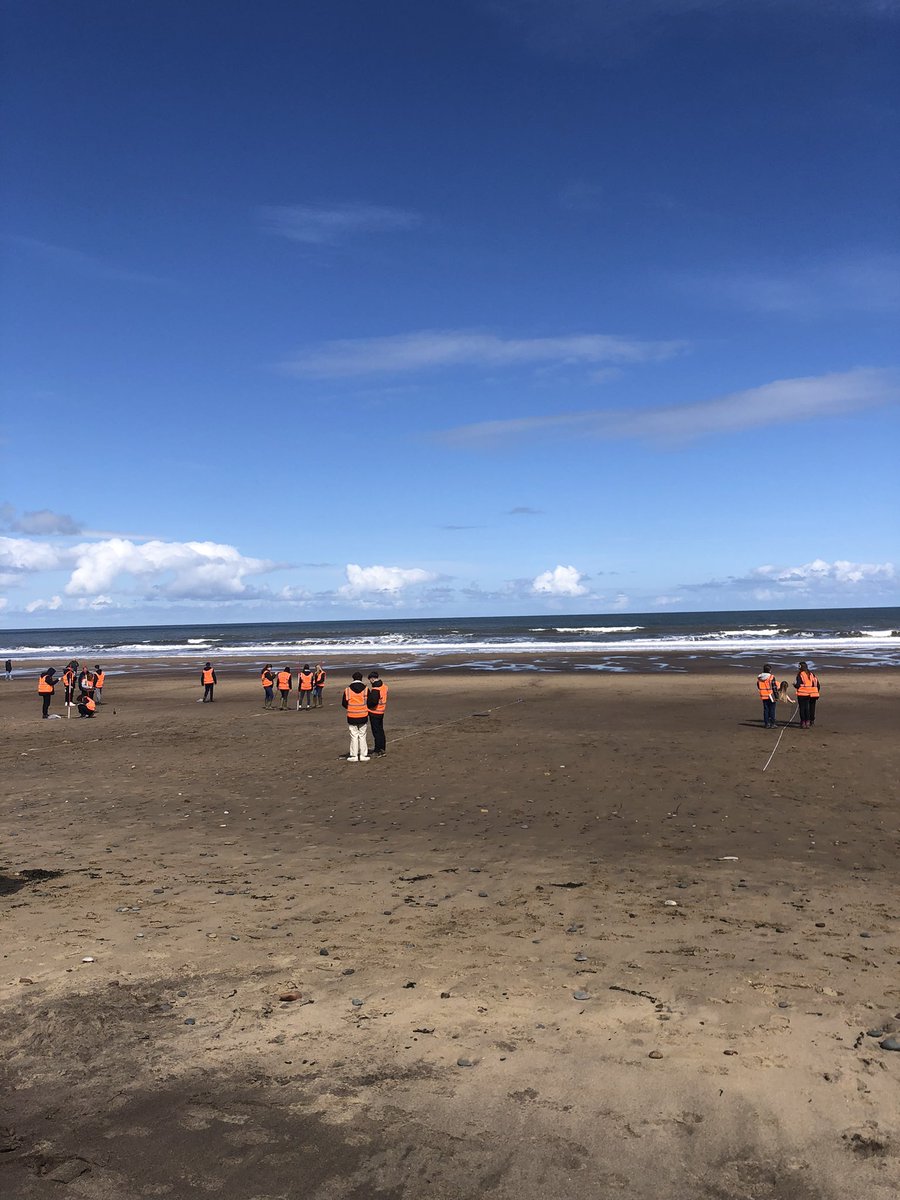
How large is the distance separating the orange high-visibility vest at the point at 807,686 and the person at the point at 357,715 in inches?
438

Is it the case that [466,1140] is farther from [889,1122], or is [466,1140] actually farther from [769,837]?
[769,837]

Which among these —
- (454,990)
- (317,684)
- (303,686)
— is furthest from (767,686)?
(454,990)

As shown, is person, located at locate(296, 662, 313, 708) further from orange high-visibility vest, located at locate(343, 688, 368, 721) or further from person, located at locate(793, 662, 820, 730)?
person, located at locate(793, 662, 820, 730)

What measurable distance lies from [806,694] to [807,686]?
8.1 inches

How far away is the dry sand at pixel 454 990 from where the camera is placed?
4.35 m

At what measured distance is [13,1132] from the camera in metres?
4.59

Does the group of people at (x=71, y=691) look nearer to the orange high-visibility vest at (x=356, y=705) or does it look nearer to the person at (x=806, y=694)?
the orange high-visibility vest at (x=356, y=705)

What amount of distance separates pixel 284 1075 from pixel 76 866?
599cm

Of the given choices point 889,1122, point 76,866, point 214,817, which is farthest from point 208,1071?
point 214,817

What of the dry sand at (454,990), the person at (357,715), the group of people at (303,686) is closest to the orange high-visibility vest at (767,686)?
the dry sand at (454,990)

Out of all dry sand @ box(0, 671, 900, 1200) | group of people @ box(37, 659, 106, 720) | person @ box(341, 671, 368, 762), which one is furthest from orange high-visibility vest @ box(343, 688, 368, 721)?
group of people @ box(37, 659, 106, 720)

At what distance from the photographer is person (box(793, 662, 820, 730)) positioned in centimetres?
2058

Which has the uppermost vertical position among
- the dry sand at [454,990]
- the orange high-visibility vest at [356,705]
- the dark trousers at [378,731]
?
the orange high-visibility vest at [356,705]

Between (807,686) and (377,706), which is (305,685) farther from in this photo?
(807,686)
